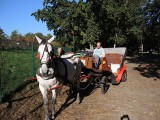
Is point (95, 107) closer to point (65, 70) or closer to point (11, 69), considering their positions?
point (65, 70)

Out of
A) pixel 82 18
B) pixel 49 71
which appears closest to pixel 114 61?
pixel 49 71

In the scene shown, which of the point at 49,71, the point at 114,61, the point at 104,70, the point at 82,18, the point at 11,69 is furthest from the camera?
the point at 82,18

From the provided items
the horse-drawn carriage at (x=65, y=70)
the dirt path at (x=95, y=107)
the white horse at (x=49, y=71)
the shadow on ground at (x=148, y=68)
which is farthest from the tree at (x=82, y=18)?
the white horse at (x=49, y=71)

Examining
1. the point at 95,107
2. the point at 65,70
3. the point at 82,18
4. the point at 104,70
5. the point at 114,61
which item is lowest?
the point at 95,107

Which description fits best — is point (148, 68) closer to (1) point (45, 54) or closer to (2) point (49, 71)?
(2) point (49, 71)

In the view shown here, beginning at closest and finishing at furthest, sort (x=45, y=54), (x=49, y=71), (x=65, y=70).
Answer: (x=45, y=54) → (x=49, y=71) → (x=65, y=70)

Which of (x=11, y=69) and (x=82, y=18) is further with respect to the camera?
(x=82, y=18)

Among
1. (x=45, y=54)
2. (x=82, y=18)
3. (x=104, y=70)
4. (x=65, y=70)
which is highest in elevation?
(x=82, y=18)

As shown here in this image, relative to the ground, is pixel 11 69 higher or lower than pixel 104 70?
lower

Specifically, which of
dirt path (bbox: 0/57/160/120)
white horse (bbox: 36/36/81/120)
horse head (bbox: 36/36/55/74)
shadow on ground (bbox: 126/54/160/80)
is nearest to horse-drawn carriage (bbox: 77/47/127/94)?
dirt path (bbox: 0/57/160/120)

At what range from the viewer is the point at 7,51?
29.5 feet

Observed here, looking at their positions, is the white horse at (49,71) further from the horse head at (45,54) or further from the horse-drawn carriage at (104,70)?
the horse-drawn carriage at (104,70)

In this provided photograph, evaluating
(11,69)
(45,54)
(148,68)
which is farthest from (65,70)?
(148,68)

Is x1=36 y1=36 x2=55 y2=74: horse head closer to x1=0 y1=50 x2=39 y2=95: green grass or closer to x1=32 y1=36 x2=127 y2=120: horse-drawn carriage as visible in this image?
x1=32 y1=36 x2=127 y2=120: horse-drawn carriage
